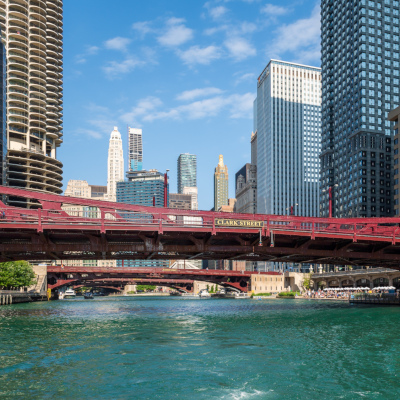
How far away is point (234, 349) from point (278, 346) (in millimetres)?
3725

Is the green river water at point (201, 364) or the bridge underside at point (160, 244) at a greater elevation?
the bridge underside at point (160, 244)

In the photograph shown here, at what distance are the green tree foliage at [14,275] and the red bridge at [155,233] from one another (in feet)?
206

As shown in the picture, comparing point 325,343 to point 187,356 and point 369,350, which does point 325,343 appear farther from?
point 187,356

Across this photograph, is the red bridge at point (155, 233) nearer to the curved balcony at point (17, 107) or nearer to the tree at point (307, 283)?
the tree at point (307, 283)

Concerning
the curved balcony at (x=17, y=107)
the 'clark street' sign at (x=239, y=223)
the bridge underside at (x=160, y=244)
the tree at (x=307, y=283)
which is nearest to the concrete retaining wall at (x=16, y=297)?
the bridge underside at (x=160, y=244)

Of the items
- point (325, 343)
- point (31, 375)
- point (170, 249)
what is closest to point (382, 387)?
point (325, 343)

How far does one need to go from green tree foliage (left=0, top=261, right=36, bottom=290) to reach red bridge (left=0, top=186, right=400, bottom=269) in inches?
2468

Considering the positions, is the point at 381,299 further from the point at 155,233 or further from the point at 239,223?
the point at 155,233

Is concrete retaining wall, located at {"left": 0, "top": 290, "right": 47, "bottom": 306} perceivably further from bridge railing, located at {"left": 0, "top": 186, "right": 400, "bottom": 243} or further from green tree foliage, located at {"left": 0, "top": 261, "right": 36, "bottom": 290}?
bridge railing, located at {"left": 0, "top": 186, "right": 400, "bottom": 243}

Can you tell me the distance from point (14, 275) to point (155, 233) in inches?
3350

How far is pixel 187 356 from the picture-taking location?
34.4m

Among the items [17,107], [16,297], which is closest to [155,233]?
[16,297]

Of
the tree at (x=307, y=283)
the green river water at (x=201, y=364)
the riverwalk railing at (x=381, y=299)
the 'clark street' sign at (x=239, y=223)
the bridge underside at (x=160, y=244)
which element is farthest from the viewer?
the tree at (x=307, y=283)

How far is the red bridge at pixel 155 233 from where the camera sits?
57.7 metres
